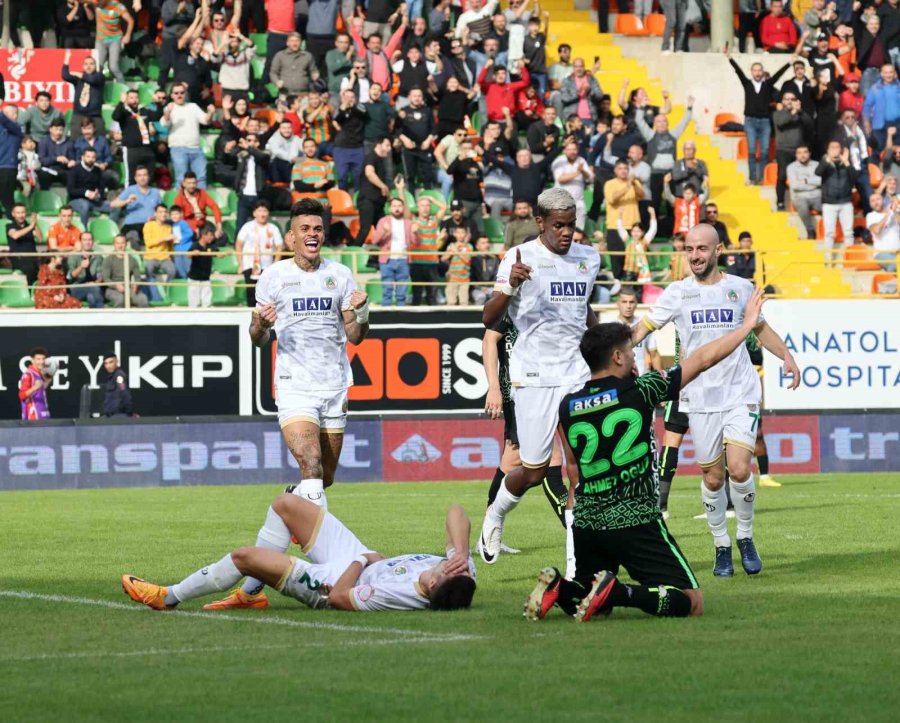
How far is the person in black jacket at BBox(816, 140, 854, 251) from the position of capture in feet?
97.8

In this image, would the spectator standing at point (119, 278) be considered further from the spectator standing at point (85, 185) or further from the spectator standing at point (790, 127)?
the spectator standing at point (790, 127)

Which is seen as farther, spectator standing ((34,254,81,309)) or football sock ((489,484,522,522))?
spectator standing ((34,254,81,309))

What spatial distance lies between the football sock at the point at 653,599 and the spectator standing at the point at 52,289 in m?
18.4

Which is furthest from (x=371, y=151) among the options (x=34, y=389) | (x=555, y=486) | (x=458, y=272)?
(x=555, y=486)

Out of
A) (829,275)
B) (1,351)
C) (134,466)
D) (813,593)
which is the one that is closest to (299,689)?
(813,593)

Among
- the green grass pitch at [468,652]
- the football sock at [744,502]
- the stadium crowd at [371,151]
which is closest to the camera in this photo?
the green grass pitch at [468,652]

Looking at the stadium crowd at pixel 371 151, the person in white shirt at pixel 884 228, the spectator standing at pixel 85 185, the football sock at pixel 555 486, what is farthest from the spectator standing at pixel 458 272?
the football sock at pixel 555 486

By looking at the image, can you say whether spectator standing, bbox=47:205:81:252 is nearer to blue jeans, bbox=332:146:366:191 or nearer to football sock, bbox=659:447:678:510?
blue jeans, bbox=332:146:366:191

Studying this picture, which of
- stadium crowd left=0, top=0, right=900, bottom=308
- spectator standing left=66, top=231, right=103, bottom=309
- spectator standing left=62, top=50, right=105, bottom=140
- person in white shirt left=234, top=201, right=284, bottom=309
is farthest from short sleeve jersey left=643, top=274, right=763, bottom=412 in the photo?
spectator standing left=62, top=50, right=105, bottom=140

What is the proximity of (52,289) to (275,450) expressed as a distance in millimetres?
4444

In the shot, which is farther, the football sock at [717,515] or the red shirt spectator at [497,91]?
the red shirt spectator at [497,91]

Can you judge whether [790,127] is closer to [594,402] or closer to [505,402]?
[505,402]

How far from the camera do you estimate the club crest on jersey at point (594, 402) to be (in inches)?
→ 376

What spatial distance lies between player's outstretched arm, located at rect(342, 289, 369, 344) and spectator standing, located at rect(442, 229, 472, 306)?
48.1 feet
